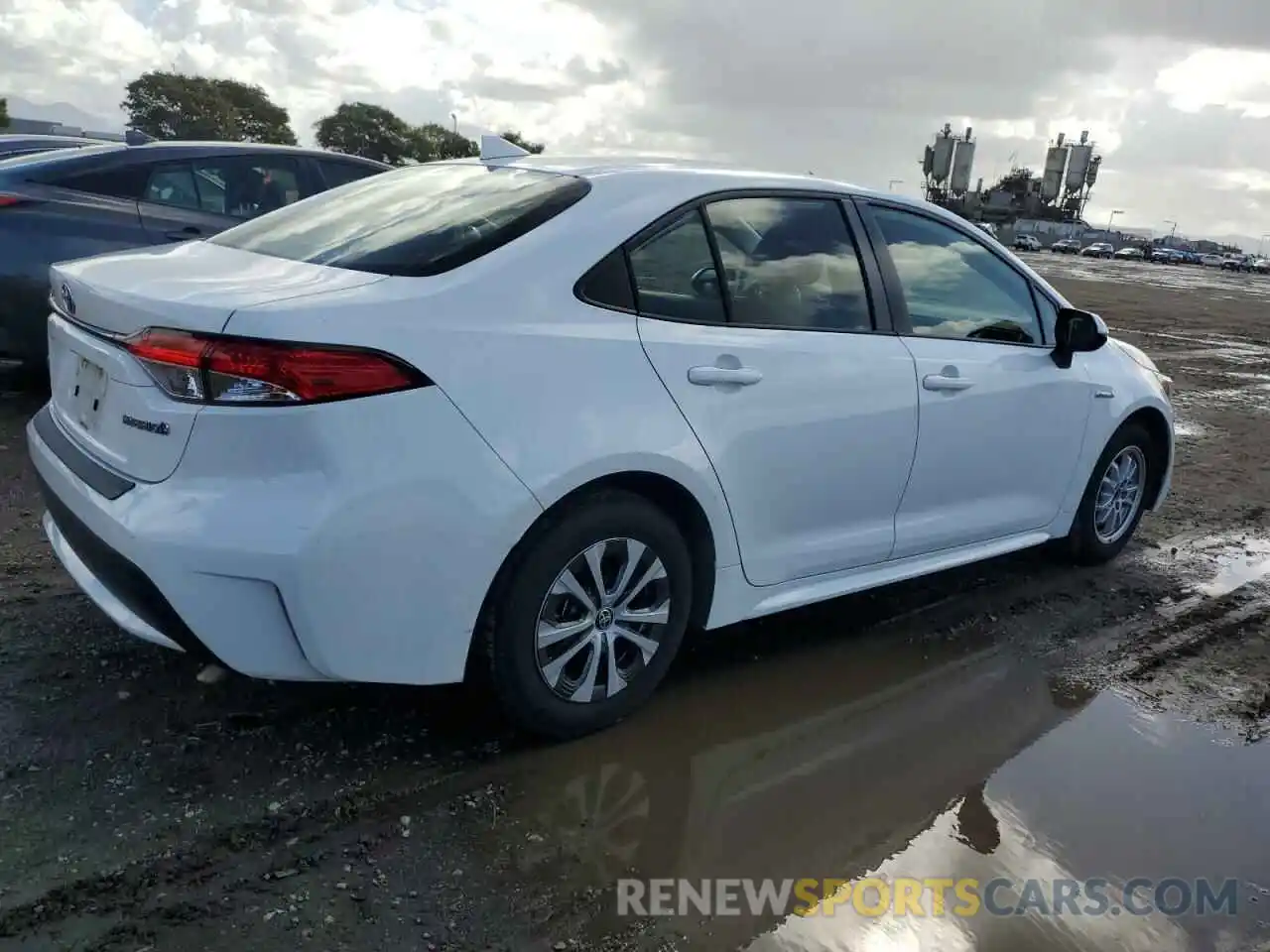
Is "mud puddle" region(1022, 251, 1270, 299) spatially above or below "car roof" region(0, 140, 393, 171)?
below

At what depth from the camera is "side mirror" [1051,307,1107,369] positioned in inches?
174

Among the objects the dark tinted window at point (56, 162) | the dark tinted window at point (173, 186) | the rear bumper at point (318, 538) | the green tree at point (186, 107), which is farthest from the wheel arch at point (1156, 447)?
the green tree at point (186, 107)

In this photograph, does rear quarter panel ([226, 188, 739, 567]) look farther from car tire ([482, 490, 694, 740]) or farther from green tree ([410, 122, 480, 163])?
green tree ([410, 122, 480, 163])

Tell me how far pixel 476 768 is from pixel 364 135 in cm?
9921

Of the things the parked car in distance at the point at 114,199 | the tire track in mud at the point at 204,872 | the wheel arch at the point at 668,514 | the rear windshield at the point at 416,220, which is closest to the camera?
the tire track in mud at the point at 204,872

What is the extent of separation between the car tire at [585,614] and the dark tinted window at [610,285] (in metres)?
0.54

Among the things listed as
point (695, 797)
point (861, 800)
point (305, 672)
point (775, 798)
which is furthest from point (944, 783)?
point (305, 672)

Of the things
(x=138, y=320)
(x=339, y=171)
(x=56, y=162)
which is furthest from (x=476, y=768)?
(x=339, y=171)

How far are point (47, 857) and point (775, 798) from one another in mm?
1819

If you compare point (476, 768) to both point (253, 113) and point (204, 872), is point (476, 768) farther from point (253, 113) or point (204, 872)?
point (253, 113)

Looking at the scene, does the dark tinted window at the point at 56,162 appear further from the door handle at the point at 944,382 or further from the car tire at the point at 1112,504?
the car tire at the point at 1112,504

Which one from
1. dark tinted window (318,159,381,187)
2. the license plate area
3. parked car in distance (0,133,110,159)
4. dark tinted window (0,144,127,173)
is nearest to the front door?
the license plate area

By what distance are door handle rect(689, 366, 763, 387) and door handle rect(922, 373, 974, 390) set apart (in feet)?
2.75

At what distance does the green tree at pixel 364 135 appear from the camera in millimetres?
93000
